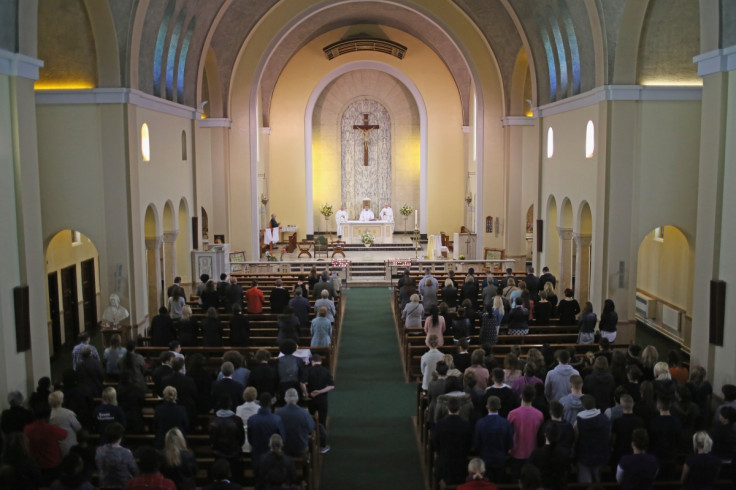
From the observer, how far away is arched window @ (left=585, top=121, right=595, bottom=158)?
54.8 ft

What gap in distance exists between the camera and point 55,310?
669 inches

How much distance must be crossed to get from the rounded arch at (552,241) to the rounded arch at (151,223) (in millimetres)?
11123

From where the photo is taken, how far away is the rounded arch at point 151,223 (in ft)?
57.8

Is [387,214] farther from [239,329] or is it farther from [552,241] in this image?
[239,329]

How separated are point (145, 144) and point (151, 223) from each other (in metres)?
2.23

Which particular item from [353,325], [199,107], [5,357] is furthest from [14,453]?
[199,107]

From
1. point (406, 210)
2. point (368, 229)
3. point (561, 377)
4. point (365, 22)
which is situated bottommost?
point (561, 377)

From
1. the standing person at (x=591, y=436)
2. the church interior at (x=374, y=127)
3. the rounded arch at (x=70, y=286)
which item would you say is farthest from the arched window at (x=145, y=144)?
the standing person at (x=591, y=436)

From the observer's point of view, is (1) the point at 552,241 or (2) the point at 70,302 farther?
(1) the point at 552,241

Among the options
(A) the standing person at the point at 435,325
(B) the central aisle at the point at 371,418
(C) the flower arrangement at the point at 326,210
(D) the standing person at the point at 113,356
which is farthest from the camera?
(C) the flower arrangement at the point at 326,210

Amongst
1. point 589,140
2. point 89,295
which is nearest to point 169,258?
point 89,295

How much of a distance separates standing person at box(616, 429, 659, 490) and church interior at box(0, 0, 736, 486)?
4.92 m

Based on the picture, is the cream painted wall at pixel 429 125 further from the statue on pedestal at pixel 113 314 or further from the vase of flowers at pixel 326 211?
the statue on pedestal at pixel 113 314

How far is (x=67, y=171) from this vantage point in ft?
48.9
